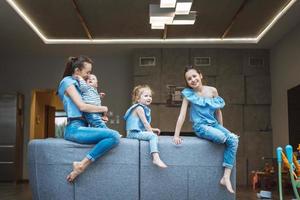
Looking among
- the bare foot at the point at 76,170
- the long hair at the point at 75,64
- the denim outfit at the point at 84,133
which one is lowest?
the bare foot at the point at 76,170

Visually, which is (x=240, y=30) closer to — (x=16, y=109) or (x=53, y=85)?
(x=53, y=85)

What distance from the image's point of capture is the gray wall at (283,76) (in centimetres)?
676

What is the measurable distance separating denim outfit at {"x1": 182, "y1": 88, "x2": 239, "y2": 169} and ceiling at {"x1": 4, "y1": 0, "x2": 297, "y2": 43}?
114 inches

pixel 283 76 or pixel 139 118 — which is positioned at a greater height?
pixel 283 76

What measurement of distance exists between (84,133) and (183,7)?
3.31 metres

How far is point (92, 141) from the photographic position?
2906 millimetres

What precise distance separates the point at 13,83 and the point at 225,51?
15.5 feet

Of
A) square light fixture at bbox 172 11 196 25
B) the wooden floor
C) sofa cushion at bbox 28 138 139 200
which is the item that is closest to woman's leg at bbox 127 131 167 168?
sofa cushion at bbox 28 138 139 200

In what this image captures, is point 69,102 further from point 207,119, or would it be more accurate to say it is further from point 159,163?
point 207,119

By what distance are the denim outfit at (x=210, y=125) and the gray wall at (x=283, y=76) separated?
3.91m

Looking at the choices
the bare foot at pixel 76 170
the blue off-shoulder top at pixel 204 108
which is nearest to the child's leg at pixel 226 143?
the blue off-shoulder top at pixel 204 108

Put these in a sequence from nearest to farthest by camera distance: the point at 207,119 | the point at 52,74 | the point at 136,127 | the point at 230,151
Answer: the point at 230,151 < the point at 207,119 < the point at 136,127 < the point at 52,74

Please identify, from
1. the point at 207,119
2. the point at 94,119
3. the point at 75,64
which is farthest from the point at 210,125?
the point at 75,64

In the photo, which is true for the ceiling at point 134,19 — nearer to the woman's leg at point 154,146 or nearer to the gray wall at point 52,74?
the gray wall at point 52,74
